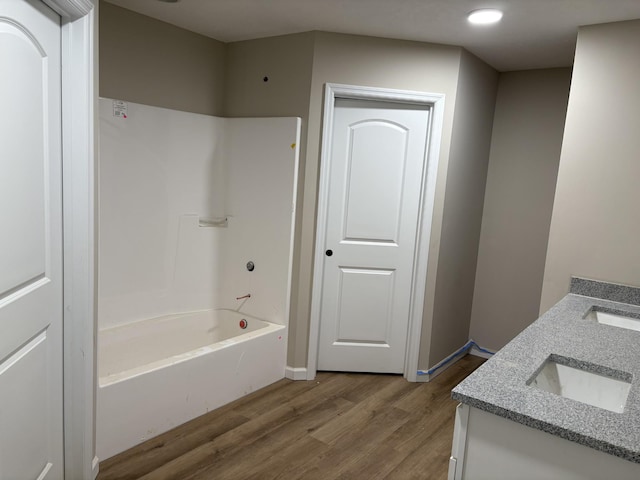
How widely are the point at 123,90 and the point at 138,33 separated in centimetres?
36

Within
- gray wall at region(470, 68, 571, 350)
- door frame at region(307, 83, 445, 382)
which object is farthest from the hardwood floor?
gray wall at region(470, 68, 571, 350)

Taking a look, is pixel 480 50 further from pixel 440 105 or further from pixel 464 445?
pixel 464 445

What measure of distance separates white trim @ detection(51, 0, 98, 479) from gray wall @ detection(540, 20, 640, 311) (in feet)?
7.67

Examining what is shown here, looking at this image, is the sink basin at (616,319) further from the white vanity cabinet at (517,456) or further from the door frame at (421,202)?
the white vanity cabinet at (517,456)

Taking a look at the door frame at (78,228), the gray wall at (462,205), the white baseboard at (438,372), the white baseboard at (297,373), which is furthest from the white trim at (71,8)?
the white baseboard at (438,372)

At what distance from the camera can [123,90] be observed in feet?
9.46

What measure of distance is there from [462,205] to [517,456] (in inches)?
98.4

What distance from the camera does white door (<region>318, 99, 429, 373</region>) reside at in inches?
128

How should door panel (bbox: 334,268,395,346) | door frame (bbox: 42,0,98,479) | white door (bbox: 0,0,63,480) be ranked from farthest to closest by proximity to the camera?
door panel (bbox: 334,268,395,346) → door frame (bbox: 42,0,98,479) → white door (bbox: 0,0,63,480)

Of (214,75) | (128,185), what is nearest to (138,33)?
(214,75)

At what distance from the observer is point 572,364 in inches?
61.7

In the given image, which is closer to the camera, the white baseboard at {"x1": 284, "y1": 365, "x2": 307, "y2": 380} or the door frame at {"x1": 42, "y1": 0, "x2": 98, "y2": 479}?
the door frame at {"x1": 42, "y1": 0, "x2": 98, "y2": 479}

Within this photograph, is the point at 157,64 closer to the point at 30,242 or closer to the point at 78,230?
the point at 78,230

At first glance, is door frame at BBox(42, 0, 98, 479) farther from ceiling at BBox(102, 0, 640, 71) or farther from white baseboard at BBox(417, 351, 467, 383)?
white baseboard at BBox(417, 351, 467, 383)
